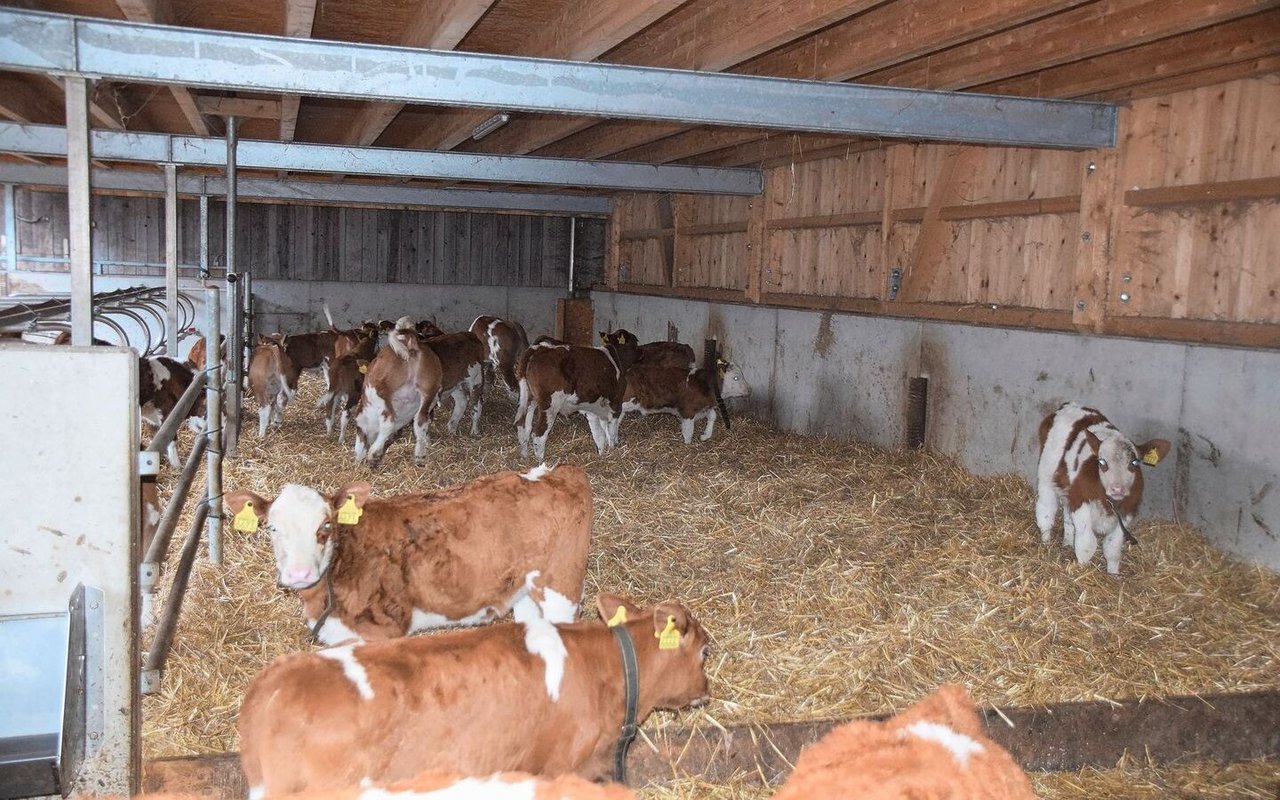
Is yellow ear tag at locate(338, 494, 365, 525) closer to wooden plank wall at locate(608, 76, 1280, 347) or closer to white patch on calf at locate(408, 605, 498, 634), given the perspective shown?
white patch on calf at locate(408, 605, 498, 634)

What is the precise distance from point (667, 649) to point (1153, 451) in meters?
4.47

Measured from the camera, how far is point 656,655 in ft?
13.2

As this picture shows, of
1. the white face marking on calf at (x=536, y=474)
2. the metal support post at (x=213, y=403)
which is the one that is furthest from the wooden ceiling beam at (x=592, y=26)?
the metal support post at (x=213, y=403)

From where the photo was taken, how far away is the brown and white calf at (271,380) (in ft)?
38.9

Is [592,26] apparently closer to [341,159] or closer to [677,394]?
[341,159]

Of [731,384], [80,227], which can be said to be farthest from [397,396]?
[80,227]

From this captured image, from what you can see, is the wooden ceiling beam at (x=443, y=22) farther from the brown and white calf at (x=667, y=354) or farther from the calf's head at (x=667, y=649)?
the brown and white calf at (x=667, y=354)

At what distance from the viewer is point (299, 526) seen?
14.8 feet

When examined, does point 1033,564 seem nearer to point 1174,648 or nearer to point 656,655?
point 1174,648

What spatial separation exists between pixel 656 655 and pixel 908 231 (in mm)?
7726

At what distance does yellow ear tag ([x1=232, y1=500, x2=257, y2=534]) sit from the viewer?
4.52 meters

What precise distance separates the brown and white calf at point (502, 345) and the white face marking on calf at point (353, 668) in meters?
11.1

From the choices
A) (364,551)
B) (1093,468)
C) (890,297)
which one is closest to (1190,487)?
(1093,468)

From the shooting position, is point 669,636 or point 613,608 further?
point 613,608
